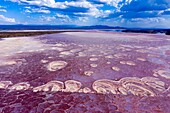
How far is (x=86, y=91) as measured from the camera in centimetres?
573

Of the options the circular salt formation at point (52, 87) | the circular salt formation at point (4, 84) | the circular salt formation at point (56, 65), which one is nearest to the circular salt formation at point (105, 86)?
the circular salt formation at point (52, 87)

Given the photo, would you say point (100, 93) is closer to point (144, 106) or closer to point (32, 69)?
point (144, 106)

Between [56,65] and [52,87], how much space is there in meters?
2.74

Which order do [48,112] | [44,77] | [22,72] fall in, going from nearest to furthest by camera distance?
[48,112] → [44,77] → [22,72]

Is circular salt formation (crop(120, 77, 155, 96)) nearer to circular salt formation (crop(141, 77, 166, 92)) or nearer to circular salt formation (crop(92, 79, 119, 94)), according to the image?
circular salt formation (crop(141, 77, 166, 92))

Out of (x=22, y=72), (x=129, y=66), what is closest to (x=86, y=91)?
(x=22, y=72)

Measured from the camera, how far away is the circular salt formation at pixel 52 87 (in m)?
5.81

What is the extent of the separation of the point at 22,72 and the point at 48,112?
137 inches

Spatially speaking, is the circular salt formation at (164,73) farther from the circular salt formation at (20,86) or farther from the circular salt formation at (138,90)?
the circular salt formation at (20,86)

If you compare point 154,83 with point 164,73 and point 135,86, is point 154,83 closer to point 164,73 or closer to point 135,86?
point 135,86

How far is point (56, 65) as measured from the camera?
28.5 ft

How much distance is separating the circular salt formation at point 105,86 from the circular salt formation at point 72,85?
49 centimetres

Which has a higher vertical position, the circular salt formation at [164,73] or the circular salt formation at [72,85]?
the circular salt formation at [164,73]

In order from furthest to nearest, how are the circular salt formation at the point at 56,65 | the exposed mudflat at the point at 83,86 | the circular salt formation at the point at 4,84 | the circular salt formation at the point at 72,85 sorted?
1. the circular salt formation at the point at 56,65
2. the circular salt formation at the point at 4,84
3. the circular salt formation at the point at 72,85
4. the exposed mudflat at the point at 83,86
